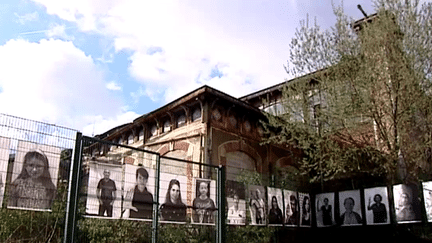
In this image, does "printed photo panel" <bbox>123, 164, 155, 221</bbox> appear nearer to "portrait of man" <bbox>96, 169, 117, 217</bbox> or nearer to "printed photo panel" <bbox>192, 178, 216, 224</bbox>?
"portrait of man" <bbox>96, 169, 117, 217</bbox>

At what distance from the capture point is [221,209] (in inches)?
425

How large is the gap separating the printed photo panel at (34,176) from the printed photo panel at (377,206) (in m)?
11.2

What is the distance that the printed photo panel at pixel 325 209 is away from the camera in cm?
1595

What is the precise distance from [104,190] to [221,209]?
3.45 metres

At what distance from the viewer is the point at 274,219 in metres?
13.8

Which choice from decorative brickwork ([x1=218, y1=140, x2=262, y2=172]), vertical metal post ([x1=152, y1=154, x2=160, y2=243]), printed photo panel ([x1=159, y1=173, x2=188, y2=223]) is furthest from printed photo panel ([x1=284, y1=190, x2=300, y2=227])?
vertical metal post ([x1=152, y1=154, x2=160, y2=243])

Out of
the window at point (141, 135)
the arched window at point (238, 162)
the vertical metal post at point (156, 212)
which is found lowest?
the vertical metal post at point (156, 212)

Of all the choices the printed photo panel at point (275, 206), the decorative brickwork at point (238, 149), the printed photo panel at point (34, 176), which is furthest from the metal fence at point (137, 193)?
the decorative brickwork at point (238, 149)

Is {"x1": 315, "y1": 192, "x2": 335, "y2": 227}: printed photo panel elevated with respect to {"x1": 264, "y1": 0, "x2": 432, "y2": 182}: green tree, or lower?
lower

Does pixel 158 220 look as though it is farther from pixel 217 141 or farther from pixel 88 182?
pixel 217 141

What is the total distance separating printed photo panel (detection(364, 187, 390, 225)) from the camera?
47.3ft

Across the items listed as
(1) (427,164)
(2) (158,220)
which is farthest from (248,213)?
(1) (427,164)

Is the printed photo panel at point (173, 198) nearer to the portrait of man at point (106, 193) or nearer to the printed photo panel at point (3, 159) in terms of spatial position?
the portrait of man at point (106, 193)

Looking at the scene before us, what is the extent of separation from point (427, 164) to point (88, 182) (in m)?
12.7
